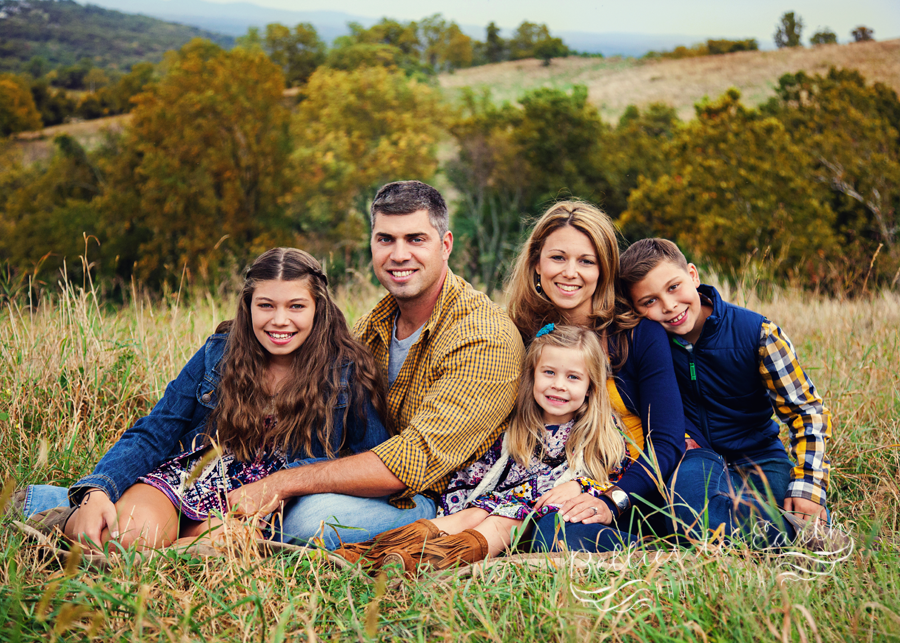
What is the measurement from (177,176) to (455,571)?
1029 inches

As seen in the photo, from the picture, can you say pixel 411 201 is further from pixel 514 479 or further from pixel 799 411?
pixel 799 411

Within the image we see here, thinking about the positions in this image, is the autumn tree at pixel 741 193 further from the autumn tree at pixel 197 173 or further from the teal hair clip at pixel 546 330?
the teal hair clip at pixel 546 330

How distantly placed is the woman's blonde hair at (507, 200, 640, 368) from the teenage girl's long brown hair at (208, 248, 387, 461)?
870mm

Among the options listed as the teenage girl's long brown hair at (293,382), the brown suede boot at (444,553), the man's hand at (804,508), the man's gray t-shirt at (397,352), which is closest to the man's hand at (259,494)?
the teenage girl's long brown hair at (293,382)

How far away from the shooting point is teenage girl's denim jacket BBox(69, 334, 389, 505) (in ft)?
9.45

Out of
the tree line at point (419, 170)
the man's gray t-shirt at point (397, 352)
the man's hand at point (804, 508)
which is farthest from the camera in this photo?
the tree line at point (419, 170)

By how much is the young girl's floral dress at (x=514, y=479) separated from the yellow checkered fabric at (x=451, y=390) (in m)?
0.07

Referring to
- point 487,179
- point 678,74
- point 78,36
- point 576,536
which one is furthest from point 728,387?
point 78,36

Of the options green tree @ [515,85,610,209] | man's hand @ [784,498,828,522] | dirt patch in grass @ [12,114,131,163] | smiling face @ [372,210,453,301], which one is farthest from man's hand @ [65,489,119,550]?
dirt patch in grass @ [12,114,131,163]

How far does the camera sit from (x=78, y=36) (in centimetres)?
5744

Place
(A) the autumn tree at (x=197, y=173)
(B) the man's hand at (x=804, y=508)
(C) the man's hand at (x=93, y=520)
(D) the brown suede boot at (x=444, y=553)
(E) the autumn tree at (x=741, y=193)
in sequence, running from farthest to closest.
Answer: (A) the autumn tree at (x=197, y=173), (E) the autumn tree at (x=741, y=193), (B) the man's hand at (x=804, y=508), (C) the man's hand at (x=93, y=520), (D) the brown suede boot at (x=444, y=553)

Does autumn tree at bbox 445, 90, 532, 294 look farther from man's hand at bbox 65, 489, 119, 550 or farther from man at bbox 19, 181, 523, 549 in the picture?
man's hand at bbox 65, 489, 119, 550

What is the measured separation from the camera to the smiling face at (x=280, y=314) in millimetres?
3000

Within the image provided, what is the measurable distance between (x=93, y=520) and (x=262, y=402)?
0.82 m
